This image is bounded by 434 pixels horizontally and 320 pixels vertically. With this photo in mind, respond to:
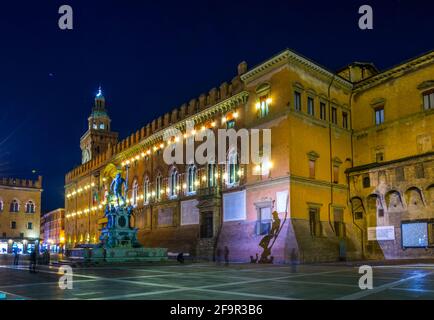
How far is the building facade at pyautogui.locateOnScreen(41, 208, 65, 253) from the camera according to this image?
95500 mm

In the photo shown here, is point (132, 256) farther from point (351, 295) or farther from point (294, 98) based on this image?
point (351, 295)

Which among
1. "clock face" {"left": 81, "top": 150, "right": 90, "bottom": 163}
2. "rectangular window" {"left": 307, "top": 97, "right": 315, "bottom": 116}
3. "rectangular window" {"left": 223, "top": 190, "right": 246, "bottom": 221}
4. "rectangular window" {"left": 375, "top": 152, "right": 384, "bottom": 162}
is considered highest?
"clock face" {"left": 81, "top": 150, "right": 90, "bottom": 163}

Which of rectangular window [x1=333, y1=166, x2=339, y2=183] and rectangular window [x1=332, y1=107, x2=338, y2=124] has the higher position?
rectangular window [x1=332, y1=107, x2=338, y2=124]

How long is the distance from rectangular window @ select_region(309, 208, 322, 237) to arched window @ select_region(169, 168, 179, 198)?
1583 centimetres

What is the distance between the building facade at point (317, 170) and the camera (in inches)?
1242

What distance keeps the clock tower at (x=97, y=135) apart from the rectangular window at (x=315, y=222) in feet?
174

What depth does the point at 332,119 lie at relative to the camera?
3662cm

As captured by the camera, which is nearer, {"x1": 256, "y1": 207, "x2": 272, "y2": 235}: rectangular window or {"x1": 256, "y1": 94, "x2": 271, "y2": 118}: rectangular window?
{"x1": 256, "y1": 207, "x2": 272, "y2": 235}: rectangular window

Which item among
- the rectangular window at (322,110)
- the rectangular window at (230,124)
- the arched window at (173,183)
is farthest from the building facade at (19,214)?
the rectangular window at (322,110)

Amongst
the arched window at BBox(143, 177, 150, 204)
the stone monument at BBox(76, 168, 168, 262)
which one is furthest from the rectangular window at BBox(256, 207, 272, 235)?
the arched window at BBox(143, 177, 150, 204)

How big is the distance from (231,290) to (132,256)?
17530 mm

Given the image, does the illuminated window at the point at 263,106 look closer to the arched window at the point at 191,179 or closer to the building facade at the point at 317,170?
the building facade at the point at 317,170

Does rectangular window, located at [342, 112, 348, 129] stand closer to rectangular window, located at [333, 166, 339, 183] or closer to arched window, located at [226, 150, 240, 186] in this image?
rectangular window, located at [333, 166, 339, 183]

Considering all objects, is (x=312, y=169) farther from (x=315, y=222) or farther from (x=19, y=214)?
(x=19, y=214)
